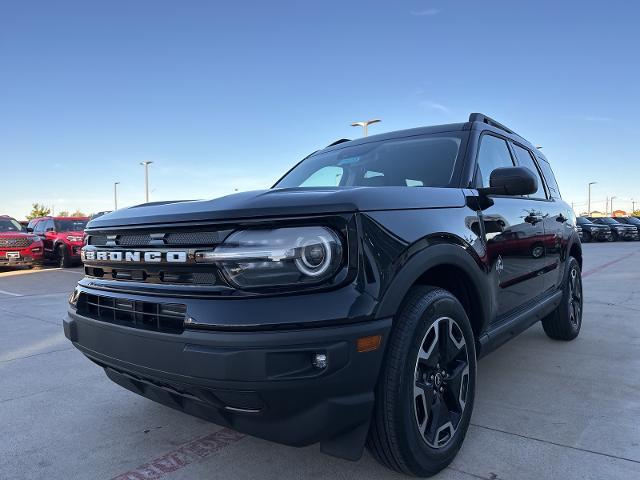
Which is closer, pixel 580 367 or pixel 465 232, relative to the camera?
pixel 465 232

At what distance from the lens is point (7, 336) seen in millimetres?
5215

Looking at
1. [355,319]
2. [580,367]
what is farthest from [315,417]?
[580,367]

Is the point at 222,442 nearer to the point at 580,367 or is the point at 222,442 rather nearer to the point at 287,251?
the point at 287,251

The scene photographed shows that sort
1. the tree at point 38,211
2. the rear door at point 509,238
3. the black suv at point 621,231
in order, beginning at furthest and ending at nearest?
the tree at point 38,211 < the black suv at point 621,231 < the rear door at point 509,238

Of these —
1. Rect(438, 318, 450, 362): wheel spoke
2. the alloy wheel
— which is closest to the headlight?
the alloy wheel

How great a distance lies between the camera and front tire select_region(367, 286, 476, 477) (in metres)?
1.94

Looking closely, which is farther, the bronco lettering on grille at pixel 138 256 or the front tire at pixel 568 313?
the front tire at pixel 568 313

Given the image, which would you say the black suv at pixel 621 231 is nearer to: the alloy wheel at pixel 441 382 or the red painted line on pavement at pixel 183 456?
the alloy wheel at pixel 441 382

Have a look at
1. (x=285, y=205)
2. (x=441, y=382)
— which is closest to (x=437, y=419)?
(x=441, y=382)

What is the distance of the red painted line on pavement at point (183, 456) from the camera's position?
7.54ft

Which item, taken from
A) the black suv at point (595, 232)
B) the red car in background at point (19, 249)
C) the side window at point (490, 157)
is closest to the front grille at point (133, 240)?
the side window at point (490, 157)

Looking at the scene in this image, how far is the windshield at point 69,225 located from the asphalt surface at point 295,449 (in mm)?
12131

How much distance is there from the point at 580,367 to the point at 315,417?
2974 mm

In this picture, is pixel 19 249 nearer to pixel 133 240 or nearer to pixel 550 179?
pixel 133 240
